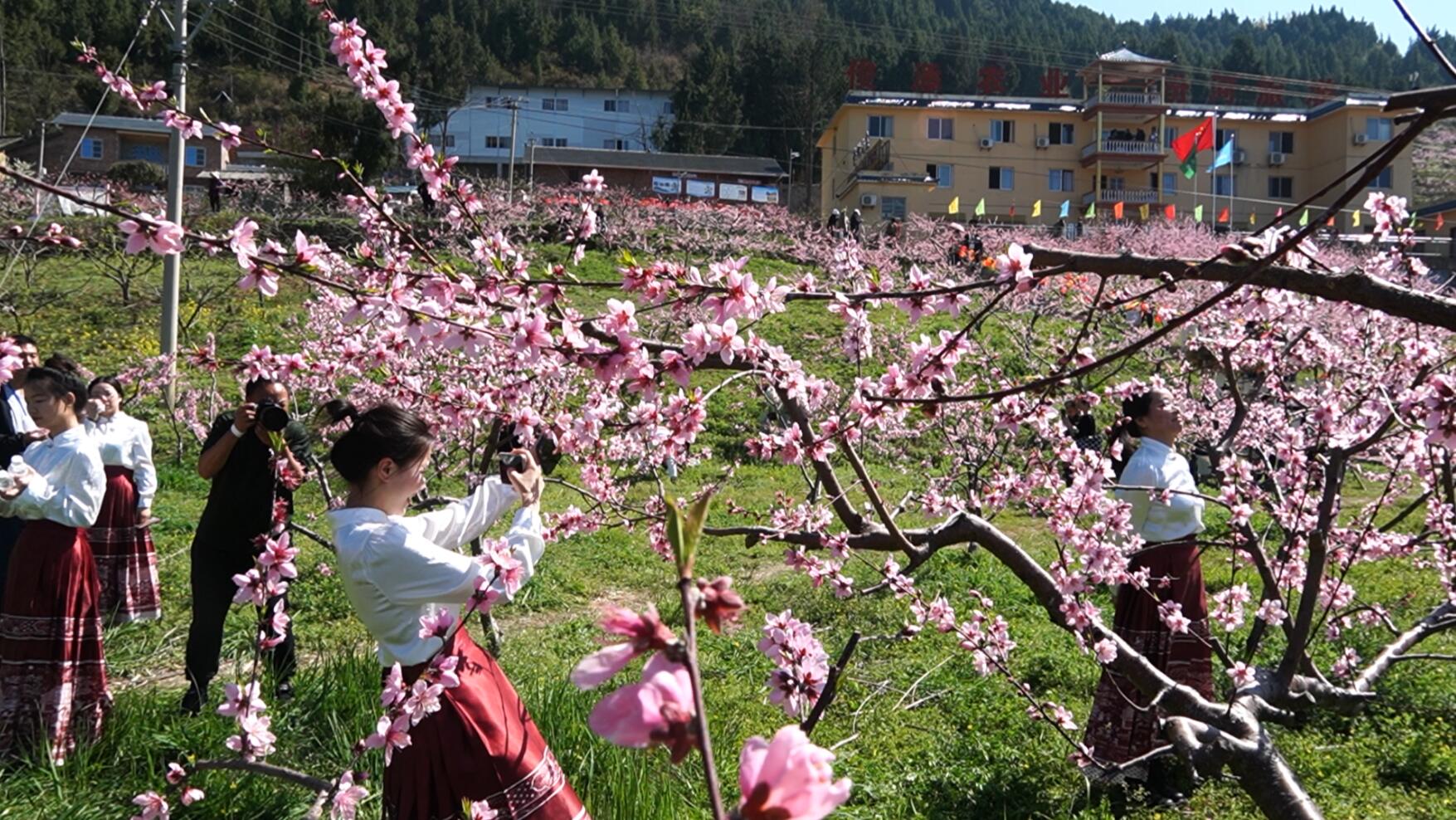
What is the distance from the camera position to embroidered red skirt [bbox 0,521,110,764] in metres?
4.15

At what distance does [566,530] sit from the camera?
13.5ft

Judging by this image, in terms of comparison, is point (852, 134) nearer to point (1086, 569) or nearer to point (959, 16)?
point (1086, 569)

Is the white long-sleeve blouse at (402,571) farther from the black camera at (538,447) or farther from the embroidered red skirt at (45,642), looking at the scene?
the embroidered red skirt at (45,642)

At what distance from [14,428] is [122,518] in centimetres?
88

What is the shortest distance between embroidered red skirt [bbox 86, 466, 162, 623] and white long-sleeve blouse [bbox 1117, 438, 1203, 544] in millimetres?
5469

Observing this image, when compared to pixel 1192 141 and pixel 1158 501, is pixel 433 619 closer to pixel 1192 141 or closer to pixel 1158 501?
pixel 1158 501

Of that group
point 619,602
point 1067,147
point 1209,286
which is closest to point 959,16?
point 1067,147

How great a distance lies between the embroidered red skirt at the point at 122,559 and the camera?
243 inches

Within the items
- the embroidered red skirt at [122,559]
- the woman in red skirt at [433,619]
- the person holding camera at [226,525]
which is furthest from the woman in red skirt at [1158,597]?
the embroidered red skirt at [122,559]

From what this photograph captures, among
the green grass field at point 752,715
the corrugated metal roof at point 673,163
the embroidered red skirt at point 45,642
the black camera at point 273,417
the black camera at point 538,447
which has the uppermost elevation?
→ the corrugated metal roof at point 673,163

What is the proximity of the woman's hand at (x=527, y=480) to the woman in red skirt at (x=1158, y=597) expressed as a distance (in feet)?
8.04

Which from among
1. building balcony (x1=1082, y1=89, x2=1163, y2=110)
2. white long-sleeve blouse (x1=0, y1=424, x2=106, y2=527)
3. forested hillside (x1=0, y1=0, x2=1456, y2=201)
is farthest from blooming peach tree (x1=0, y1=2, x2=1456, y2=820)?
building balcony (x1=1082, y1=89, x2=1163, y2=110)

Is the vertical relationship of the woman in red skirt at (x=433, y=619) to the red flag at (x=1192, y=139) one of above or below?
below

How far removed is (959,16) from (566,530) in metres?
99.6
